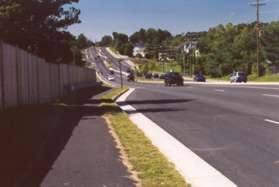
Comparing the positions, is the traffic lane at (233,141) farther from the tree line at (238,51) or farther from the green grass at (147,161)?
the tree line at (238,51)

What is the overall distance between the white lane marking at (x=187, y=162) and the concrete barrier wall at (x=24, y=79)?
6.39m

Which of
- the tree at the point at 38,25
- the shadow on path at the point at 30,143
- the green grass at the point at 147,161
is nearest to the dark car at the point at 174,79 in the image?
the tree at the point at 38,25

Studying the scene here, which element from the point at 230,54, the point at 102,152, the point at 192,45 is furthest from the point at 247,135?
the point at 192,45

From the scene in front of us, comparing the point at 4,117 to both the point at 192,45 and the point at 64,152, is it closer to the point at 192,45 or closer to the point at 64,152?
the point at 64,152

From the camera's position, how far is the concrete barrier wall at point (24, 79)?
65.6 ft

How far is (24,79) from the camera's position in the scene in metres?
23.9

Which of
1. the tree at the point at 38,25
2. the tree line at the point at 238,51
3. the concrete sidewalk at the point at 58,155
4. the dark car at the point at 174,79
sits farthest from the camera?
the tree line at the point at 238,51

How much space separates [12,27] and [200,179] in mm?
24599

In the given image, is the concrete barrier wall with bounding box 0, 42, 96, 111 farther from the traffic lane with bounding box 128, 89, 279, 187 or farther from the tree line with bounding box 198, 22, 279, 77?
the tree line with bounding box 198, 22, 279, 77

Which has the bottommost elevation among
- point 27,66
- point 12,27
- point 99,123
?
point 99,123

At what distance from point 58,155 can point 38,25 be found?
987 inches

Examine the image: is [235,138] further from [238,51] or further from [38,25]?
[238,51]

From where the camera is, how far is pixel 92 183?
8.29 m

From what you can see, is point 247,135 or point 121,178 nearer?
point 121,178
